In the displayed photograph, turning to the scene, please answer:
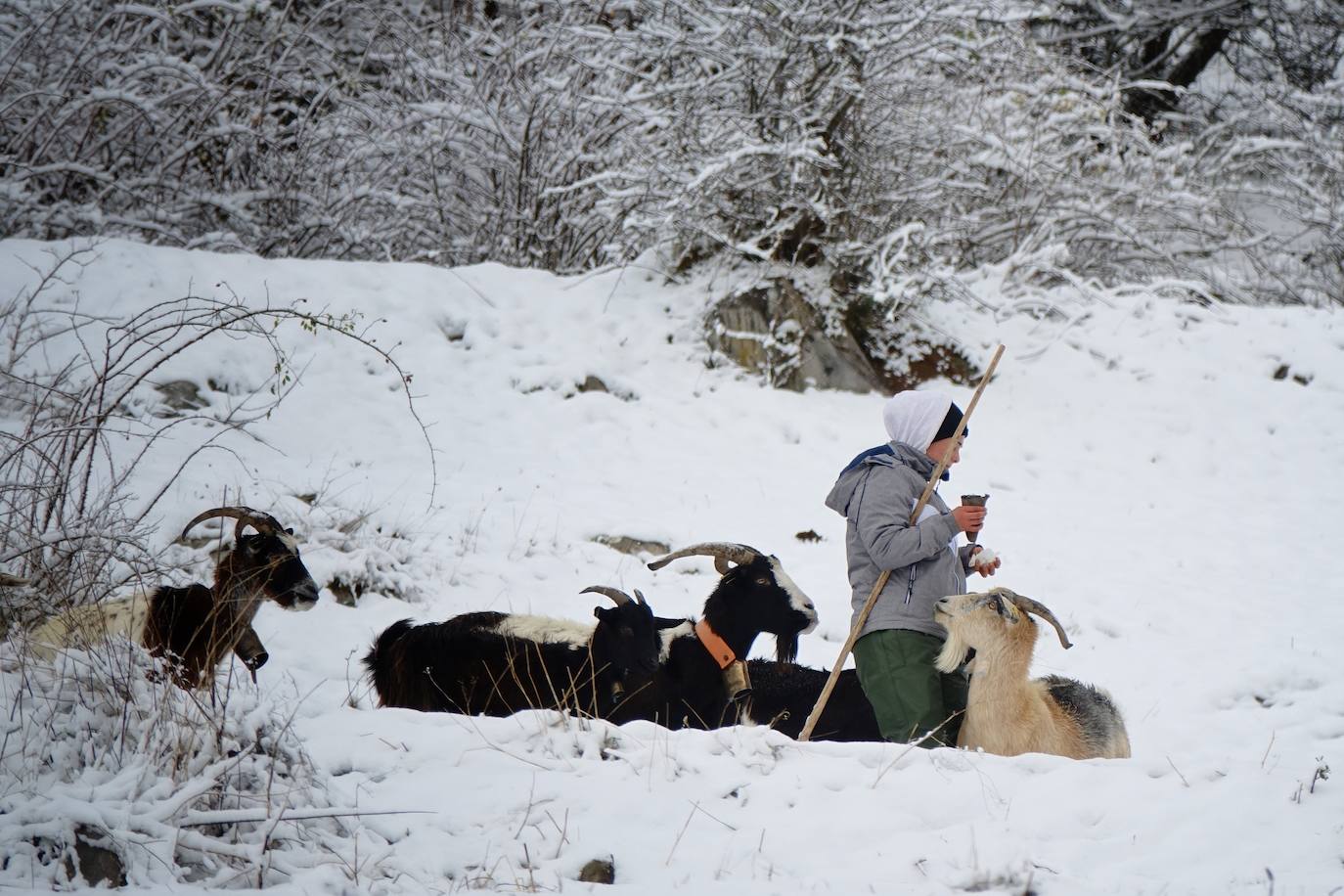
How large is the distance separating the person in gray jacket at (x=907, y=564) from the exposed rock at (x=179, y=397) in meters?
5.61

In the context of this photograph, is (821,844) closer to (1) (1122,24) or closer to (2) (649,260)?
(2) (649,260)

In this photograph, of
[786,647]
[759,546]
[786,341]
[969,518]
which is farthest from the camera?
[786,341]

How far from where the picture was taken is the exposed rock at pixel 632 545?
7504mm

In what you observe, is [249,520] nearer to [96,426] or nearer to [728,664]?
[96,426]

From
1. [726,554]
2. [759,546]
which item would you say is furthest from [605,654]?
[759,546]

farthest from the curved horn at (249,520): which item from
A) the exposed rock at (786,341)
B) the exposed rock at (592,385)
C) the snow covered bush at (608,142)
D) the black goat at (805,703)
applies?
the exposed rock at (786,341)

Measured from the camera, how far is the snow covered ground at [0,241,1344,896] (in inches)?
130

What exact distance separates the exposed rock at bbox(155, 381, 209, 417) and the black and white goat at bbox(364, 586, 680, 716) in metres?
3.72

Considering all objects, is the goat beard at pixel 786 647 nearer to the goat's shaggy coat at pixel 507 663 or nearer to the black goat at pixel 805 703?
the black goat at pixel 805 703

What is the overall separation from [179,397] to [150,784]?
18.4ft

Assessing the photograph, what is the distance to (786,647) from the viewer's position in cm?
→ 540

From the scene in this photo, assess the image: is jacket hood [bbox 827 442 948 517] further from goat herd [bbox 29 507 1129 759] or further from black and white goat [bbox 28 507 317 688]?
black and white goat [bbox 28 507 317 688]

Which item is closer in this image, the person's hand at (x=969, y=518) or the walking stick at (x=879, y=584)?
the person's hand at (x=969, y=518)

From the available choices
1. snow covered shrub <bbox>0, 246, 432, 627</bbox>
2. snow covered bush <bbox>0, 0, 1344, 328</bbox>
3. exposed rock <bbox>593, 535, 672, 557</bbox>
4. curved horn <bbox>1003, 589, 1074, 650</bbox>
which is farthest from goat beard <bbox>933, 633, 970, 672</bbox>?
snow covered bush <bbox>0, 0, 1344, 328</bbox>
